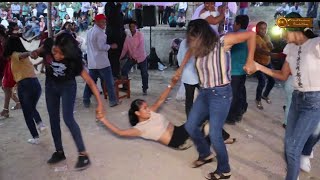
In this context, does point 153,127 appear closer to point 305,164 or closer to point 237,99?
point 305,164

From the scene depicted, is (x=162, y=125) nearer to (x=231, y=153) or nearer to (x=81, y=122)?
(x=231, y=153)

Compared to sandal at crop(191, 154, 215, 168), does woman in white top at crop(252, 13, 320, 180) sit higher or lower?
higher

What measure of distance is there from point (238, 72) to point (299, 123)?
7.41 feet

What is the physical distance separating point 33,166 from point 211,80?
2362 mm

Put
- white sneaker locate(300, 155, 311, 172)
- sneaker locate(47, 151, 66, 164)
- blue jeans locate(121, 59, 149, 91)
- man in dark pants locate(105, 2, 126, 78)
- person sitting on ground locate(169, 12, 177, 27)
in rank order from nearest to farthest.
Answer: white sneaker locate(300, 155, 311, 172) < sneaker locate(47, 151, 66, 164) < man in dark pants locate(105, 2, 126, 78) < blue jeans locate(121, 59, 149, 91) < person sitting on ground locate(169, 12, 177, 27)

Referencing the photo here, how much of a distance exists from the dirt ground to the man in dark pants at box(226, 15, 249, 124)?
209mm

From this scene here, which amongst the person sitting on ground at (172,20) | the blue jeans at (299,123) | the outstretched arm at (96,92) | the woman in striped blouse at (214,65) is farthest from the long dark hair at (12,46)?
the person sitting on ground at (172,20)

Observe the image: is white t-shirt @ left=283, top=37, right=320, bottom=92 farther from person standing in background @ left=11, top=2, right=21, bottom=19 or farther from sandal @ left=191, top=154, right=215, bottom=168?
person standing in background @ left=11, top=2, right=21, bottom=19

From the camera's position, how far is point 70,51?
3980 millimetres

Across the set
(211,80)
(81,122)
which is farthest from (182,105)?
(211,80)

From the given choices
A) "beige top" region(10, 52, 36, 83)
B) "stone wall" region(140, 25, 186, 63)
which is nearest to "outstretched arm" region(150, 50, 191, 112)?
"beige top" region(10, 52, 36, 83)

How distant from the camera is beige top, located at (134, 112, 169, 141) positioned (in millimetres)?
4008

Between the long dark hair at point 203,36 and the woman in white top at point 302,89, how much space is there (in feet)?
2.14

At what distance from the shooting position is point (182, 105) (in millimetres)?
7262
